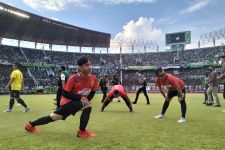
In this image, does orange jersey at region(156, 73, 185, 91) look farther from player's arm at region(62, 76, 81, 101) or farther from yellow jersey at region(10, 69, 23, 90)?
yellow jersey at region(10, 69, 23, 90)

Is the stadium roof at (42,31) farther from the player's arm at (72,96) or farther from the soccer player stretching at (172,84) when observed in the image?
the player's arm at (72,96)

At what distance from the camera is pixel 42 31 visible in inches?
2402

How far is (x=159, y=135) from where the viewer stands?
247 inches

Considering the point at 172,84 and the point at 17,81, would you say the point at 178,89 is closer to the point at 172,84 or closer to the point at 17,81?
the point at 172,84

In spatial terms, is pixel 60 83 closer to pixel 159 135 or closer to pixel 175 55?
pixel 159 135

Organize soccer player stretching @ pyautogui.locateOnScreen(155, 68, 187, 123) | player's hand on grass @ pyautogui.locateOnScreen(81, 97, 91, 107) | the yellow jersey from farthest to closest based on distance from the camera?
1. the yellow jersey
2. soccer player stretching @ pyautogui.locateOnScreen(155, 68, 187, 123)
3. player's hand on grass @ pyautogui.locateOnScreen(81, 97, 91, 107)

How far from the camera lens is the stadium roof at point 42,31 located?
52656 mm

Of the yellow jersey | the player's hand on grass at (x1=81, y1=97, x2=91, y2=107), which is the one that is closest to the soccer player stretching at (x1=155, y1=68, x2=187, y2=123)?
the player's hand on grass at (x1=81, y1=97, x2=91, y2=107)

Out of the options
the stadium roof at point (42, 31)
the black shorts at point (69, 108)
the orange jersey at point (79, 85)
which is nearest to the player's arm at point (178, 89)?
the orange jersey at point (79, 85)

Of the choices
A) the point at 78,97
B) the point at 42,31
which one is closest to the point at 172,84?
the point at 78,97

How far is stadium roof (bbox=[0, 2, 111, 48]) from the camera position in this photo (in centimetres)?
5266

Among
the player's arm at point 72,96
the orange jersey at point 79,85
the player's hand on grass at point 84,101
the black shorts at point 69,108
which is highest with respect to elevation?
the orange jersey at point 79,85

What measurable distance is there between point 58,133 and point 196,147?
3.22 meters

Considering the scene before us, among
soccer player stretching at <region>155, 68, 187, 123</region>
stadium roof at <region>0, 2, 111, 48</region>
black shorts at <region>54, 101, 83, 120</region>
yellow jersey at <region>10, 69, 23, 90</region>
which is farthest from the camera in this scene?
stadium roof at <region>0, 2, 111, 48</region>
